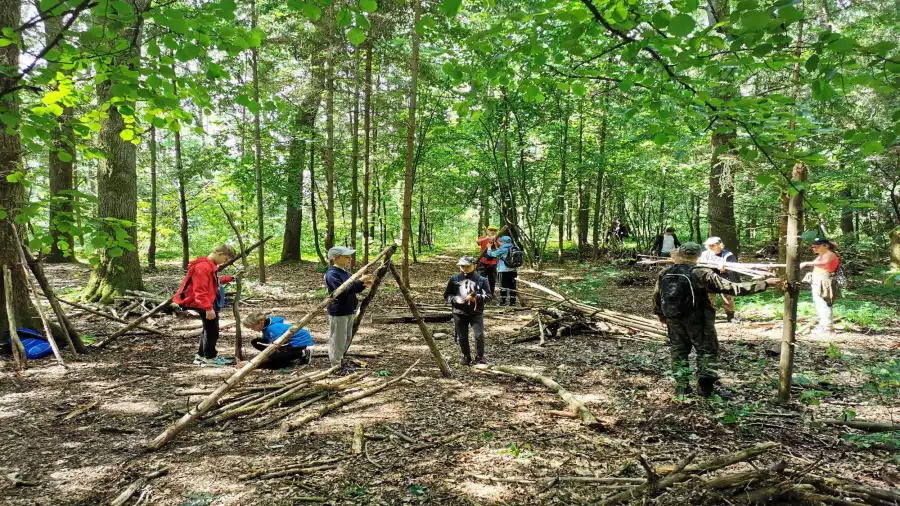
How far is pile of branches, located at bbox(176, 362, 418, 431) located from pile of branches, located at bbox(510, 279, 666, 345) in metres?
3.99

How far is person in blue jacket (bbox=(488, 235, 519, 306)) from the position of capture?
453 inches

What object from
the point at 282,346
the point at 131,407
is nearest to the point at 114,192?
the point at 282,346

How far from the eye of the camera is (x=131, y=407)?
17.5 ft

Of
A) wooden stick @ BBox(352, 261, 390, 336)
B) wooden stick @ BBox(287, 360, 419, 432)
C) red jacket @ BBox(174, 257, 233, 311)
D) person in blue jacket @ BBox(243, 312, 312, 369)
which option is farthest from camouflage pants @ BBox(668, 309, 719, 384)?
red jacket @ BBox(174, 257, 233, 311)

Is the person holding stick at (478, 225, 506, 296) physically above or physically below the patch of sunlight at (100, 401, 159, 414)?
above

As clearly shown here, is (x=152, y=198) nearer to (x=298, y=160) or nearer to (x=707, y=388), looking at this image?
(x=298, y=160)

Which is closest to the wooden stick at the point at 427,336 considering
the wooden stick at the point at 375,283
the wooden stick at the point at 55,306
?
the wooden stick at the point at 375,283

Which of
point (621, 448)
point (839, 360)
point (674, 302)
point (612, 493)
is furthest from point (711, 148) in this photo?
point (612, 493)

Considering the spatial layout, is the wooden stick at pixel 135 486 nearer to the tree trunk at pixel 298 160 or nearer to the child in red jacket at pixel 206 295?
the child in red jacket at pixel 206 295

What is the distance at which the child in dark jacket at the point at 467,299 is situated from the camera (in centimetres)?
734

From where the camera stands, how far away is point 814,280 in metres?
8.73

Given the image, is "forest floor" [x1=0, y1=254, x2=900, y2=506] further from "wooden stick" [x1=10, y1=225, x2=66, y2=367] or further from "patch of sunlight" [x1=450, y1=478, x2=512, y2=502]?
"wooden stick" [x1=10, y1=225, x2=66, y2=367]

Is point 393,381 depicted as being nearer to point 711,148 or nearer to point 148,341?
point 148,341

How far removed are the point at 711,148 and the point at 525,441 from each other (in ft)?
38.8
